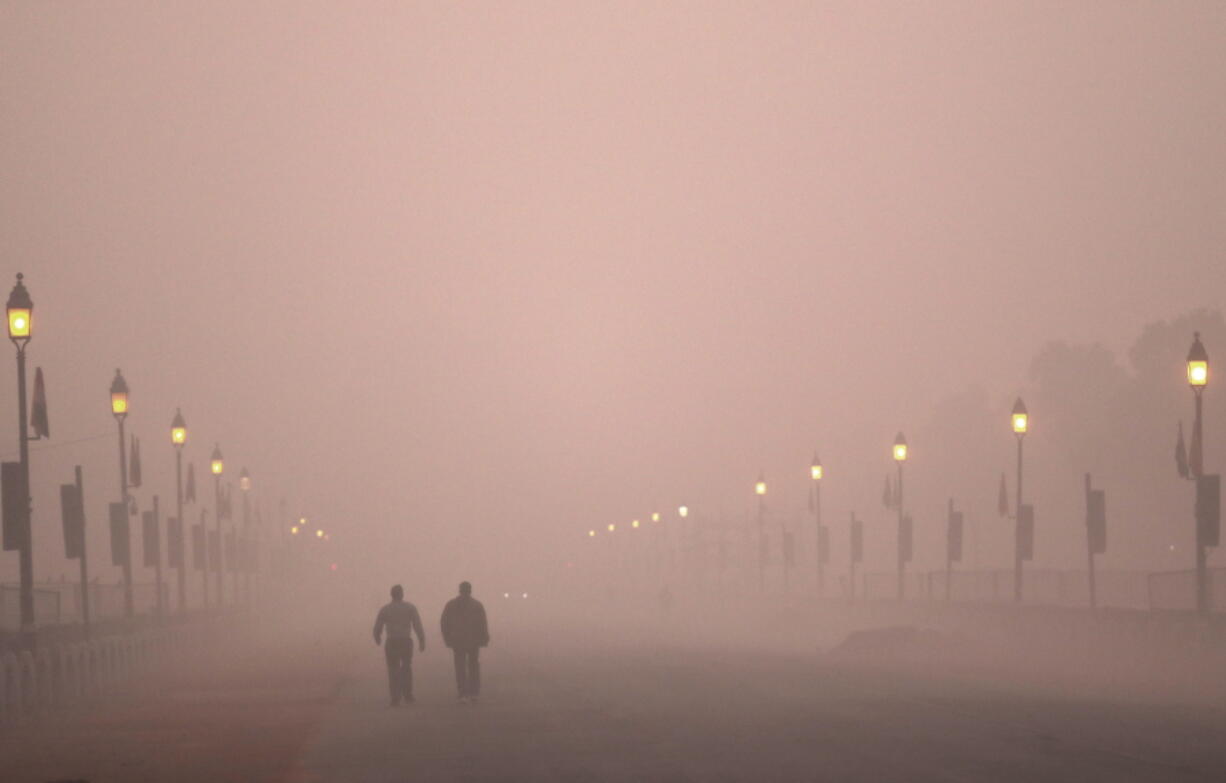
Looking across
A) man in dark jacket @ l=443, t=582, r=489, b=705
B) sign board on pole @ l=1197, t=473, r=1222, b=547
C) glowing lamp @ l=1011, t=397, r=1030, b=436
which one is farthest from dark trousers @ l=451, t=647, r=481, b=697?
glowing lamp @ l=1011, t=397, r=1030, b=436

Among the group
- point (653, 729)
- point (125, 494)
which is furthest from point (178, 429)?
point (653, 729)

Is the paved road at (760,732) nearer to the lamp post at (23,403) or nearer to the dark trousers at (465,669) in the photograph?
the dark trousers at (465,669)

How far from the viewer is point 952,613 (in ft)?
186

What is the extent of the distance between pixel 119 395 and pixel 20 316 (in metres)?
13.1

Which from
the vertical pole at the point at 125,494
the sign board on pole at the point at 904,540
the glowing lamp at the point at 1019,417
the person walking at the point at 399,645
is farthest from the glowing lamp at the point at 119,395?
the sign board on pole at the point at 904,540

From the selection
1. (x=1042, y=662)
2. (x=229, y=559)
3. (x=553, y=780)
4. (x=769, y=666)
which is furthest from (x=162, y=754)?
(x=229, y=559)

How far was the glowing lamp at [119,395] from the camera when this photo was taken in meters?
46.0

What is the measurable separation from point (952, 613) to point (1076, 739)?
35183mm

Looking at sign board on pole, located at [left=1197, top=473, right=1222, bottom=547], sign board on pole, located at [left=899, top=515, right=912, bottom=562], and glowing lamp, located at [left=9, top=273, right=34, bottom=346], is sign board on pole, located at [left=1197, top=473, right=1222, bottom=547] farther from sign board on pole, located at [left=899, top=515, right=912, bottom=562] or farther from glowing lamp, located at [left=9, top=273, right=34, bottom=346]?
sign board on pole, located at [left=899, top=515, right=912, bottom=562]

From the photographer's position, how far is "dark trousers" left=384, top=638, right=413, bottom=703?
31.2 meters

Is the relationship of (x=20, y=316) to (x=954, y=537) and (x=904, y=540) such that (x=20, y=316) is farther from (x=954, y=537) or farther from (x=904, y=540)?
(x=904, y=540)

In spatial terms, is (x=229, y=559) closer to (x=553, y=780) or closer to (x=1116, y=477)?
(x=1116, y=477)

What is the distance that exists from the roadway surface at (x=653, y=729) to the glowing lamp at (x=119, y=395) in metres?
8.33

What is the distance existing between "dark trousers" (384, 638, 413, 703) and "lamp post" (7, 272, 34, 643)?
271 inches
